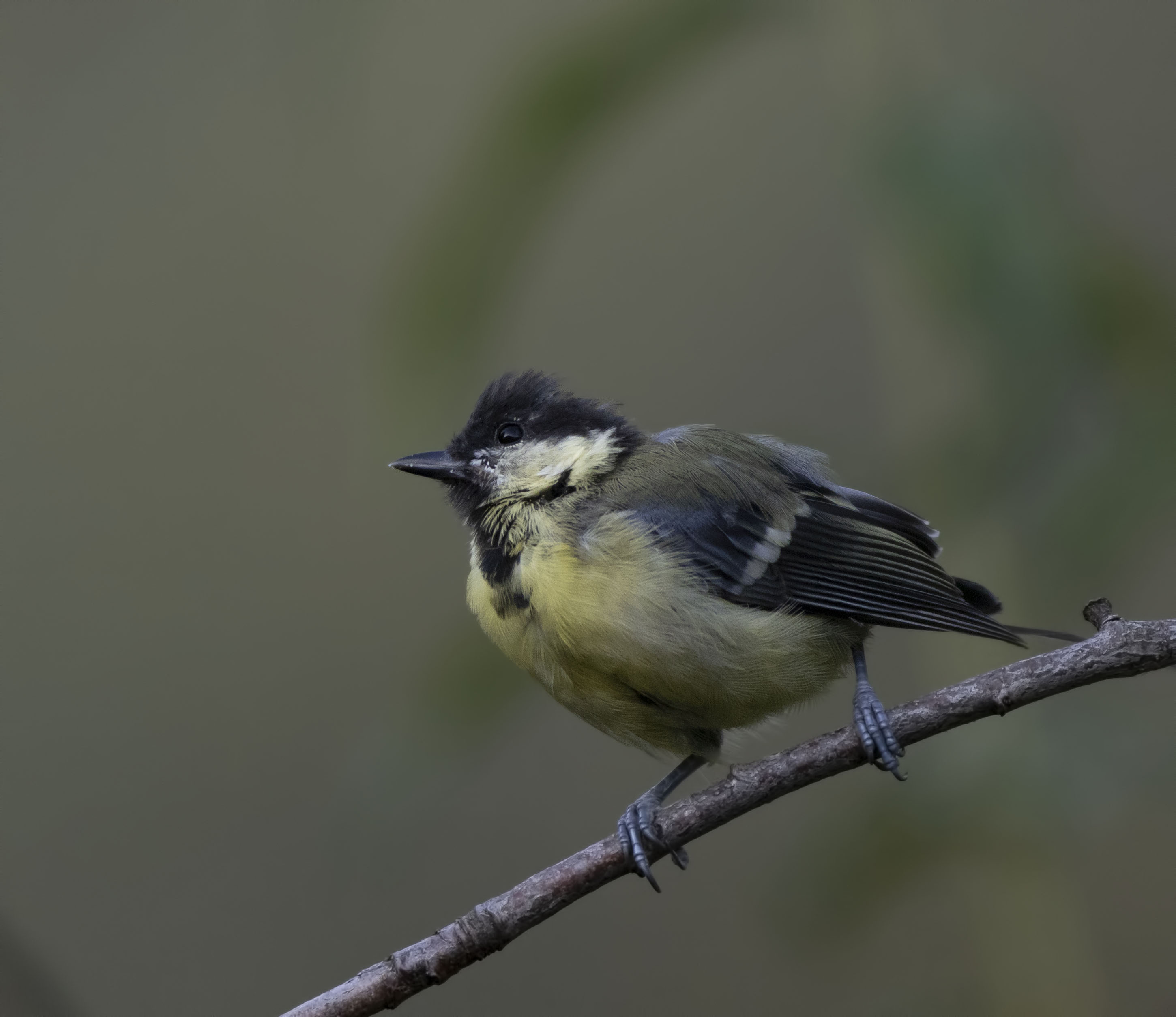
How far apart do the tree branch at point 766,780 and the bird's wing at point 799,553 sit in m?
0.20

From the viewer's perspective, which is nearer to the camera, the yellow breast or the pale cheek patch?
the yellow breast

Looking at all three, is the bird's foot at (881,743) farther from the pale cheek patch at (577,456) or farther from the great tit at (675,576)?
the pale cheek patch at (577,456)

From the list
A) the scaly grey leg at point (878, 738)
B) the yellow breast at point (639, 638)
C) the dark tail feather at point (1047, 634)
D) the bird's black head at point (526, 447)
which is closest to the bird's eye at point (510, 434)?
the bird's black head at point (526, 447)

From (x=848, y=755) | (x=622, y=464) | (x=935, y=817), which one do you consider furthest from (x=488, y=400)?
(x=935, y=817)

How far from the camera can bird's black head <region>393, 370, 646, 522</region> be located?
1.50 meters

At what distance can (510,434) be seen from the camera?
158cm

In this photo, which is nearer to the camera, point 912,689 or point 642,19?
point 642,19

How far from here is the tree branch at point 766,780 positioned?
3.35 feet

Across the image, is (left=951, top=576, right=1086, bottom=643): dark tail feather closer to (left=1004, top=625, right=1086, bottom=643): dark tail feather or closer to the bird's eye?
(left=1004, top=625, right=1086, bottom=643): dark tail feather

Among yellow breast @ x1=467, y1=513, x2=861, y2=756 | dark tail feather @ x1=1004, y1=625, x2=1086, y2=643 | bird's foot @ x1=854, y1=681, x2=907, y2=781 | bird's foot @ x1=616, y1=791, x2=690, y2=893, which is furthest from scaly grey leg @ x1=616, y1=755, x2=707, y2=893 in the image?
dark tail feather @ x1=1004, y1=625, x2=1086, y2=643

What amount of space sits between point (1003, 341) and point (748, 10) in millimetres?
419

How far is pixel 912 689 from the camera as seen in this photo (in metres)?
1.78

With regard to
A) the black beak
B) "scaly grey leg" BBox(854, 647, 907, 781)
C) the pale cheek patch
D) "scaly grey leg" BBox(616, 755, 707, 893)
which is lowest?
"scaly grey leg" BBox(616, 755, 707, 893)

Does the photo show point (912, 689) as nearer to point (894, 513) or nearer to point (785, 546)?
point (894, 513)
